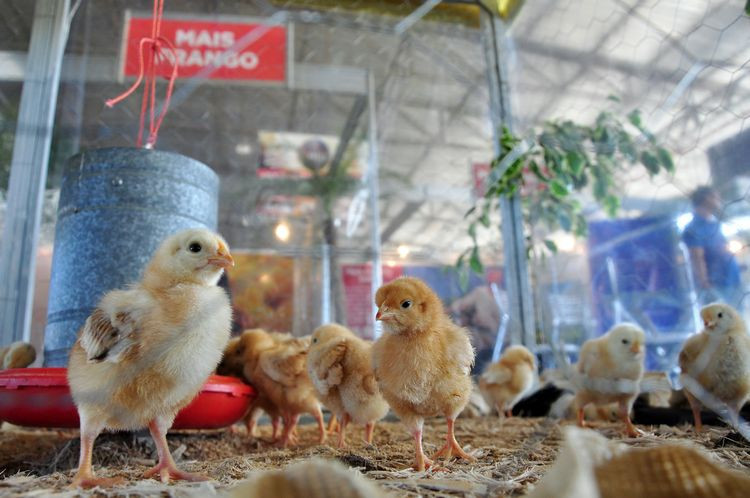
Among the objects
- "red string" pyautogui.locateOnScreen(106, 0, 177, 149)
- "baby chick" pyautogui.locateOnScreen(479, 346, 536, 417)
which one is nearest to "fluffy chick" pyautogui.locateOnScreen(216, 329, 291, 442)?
"red string" pyautogui.locateOnScreen(106, 0, 177, 149)

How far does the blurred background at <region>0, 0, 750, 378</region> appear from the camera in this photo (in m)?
2.21

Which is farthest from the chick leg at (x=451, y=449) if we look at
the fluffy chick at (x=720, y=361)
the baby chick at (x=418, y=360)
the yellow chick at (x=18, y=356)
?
the yellow chick at (x=18, y=356)

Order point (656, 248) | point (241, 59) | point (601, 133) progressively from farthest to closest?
1. point (241, 59)
2. point (601, 133)
3. point (656, 248)

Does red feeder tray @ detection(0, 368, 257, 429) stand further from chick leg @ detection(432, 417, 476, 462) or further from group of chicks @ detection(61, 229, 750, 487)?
chick leg @ detection(432, 417, 476, 462)

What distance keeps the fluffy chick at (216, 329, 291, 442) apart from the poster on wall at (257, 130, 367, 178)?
1470 millimetres

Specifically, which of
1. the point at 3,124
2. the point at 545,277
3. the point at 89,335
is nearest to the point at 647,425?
the point at 545,277

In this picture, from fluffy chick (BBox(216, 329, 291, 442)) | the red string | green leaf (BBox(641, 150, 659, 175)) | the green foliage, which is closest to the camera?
fluffy chick (BBox(216, 329, 291, 442))

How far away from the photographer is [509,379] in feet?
8.70

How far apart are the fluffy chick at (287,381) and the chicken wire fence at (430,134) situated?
113 centimetres

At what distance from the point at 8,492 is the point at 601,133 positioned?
2968 millimetres

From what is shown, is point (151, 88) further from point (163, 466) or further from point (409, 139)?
point (163, 466)

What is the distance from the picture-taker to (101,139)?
2.43 m

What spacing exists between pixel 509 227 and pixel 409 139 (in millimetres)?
931

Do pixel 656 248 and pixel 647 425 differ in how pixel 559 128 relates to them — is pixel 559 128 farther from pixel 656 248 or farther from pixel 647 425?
pixel 647 425
